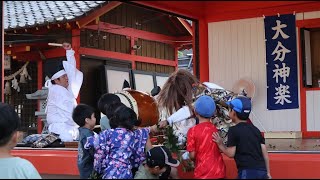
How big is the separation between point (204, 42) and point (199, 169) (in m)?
5.19

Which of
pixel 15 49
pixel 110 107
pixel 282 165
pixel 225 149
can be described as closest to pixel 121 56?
pixel 15 49

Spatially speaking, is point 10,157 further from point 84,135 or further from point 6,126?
point 84,135

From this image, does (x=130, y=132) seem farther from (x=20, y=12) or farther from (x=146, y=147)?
(x=20, y=12)

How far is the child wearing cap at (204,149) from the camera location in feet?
13.3

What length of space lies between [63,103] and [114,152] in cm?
330

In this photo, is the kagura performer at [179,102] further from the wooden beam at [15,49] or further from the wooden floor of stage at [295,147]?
the wooden beam at [15,49]

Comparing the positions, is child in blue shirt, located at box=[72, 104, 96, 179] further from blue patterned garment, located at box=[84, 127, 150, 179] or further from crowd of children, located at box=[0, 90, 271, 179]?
blue patterned garment, located at box=[84, 127, 150, 179]

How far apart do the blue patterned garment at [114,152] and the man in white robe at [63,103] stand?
3117 mm

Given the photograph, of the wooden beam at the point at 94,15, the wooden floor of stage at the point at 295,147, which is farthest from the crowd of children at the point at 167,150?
the wooden beam at the point at 94,15

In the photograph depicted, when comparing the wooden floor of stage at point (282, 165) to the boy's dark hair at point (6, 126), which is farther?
the wooden floor of stage at point (282, 165)

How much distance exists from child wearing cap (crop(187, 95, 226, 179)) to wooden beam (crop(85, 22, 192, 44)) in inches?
280

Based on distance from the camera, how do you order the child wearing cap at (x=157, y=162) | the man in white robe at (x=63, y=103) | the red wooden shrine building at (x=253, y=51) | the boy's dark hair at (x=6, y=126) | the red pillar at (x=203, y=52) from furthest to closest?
the red pillar at (x=203, y=52)
the red wooden shrine building at (x=253, y=51)
the man in white robe at (x=63, y=103)
the child wearing cap at (x=157, y=162)
the boy's dark hair at (x=6, y=126)

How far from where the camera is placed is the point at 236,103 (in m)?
3.92

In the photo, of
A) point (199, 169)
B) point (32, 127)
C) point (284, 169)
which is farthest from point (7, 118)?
point (32, 127)
